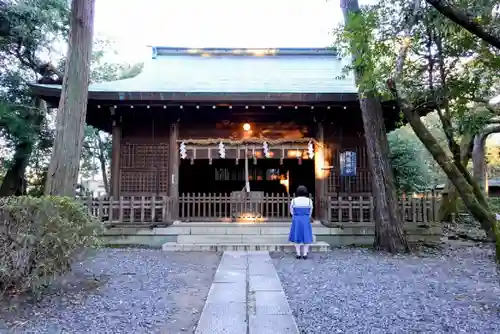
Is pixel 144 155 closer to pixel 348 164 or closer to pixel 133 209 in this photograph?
pixel 133 209

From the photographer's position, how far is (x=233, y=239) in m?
8.60

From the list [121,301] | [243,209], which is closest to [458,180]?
[243,209]

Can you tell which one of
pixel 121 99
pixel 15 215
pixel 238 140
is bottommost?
pixel 15 215

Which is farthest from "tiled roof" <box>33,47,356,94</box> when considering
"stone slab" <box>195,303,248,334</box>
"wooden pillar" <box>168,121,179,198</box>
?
"stone slab" <box>195,303,248,334</box>

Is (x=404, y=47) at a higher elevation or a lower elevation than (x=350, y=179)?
higher

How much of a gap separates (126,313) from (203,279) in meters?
1.72

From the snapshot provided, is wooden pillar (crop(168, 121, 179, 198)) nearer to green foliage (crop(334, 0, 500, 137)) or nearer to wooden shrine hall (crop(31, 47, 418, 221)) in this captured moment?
wooden shrine hall (crop(31, 47, 418, 221))

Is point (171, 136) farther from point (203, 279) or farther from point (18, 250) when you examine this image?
point (18, 250)

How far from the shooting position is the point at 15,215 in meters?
4.02

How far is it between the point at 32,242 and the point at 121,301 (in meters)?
1.25

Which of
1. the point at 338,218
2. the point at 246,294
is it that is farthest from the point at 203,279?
the point at 338,218

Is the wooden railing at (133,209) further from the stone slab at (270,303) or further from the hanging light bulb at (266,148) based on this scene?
the stone slab at (270,303)

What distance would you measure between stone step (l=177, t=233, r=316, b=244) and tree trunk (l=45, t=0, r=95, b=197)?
10.8 feet

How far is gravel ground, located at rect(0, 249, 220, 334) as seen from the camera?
3.49 m
